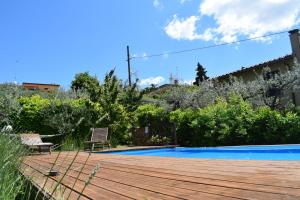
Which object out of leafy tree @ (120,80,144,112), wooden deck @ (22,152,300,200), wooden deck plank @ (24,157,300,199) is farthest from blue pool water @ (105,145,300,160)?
wooden deck plank @ (24,157,300,199)

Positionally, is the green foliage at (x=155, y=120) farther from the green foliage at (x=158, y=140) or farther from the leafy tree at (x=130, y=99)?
the leafy tree at (x=130, y=99)

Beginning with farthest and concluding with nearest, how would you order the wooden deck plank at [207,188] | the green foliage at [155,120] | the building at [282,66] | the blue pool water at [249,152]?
the building at [282,66], the green foliage at [155,120], the blue pool water at [249,152], the wooden deck plank at [207,188]

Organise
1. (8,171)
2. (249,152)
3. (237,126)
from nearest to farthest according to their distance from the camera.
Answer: (8,171) → (249,152) → (237,126)

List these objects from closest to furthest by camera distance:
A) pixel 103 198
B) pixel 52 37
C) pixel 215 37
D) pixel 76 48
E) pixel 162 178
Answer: pixel 103 198 → pixel 162 178 → pixel 52 37 → pixel 76 48 → pixel 215 37

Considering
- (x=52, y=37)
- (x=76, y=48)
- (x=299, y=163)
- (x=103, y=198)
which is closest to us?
(x=103, y=198)

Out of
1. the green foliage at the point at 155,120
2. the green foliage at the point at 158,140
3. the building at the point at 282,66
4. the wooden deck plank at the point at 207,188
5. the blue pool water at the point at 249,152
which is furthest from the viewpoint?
the building at the point at 282,66

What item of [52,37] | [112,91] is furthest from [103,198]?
[52,37]

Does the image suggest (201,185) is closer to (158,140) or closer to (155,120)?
(158,140)

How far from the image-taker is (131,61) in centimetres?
2627

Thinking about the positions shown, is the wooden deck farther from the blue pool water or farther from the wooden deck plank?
the blue pool water

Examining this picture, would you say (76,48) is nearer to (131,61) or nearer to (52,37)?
(52,37)

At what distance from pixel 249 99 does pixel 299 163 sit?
12.9 m

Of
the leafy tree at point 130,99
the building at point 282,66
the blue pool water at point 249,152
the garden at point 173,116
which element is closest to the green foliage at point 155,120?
the garden at point 173,116

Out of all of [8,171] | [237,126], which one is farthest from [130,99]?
[8,171]
